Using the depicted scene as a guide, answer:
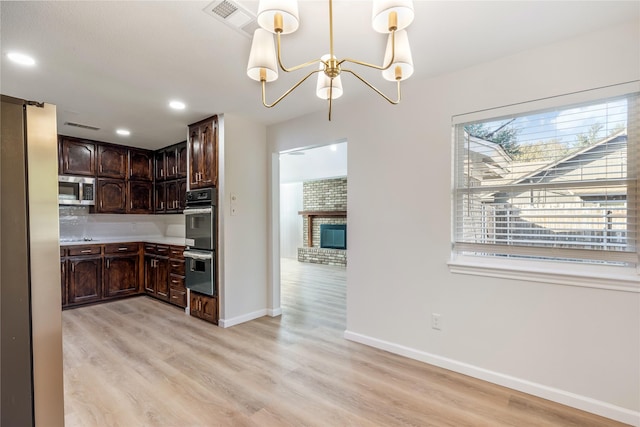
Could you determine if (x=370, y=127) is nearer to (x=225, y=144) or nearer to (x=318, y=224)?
(x=225, y=144)

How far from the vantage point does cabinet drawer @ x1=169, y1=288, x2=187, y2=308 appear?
4207 millimetres

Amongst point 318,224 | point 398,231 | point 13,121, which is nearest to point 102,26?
point 13,121

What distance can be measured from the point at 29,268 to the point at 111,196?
4.36 m

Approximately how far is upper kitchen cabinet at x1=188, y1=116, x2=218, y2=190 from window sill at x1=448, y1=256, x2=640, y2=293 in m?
2.81

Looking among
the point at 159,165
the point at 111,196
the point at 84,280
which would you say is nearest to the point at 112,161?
the point at 111,196

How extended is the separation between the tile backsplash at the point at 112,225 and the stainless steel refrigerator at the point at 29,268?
4490 mm

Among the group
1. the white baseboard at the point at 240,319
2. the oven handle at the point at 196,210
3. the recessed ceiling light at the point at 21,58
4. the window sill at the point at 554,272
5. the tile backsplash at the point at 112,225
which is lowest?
the white baseboard at the point at 240,319

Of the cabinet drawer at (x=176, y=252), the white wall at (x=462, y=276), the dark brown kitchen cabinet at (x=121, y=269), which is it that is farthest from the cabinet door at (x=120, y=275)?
the white wall at (x=462, y=276)

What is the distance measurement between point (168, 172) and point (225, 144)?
82.6 inches

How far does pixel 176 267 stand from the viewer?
4.34 metres

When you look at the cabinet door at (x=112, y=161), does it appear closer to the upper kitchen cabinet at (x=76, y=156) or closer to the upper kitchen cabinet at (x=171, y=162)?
the upper kitchen cabinet at (x=76, y=156)

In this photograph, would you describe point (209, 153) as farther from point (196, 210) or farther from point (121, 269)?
point (121, 269)

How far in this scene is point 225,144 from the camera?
3.62 meters

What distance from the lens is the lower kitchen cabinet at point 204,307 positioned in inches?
145
